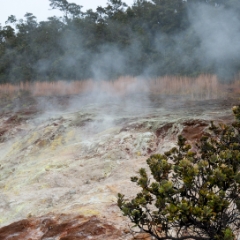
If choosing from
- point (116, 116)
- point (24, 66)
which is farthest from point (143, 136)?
point (24, 66)

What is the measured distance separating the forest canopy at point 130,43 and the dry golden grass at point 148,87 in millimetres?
1280

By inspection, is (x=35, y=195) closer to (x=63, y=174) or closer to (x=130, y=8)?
(x=63, y=174)

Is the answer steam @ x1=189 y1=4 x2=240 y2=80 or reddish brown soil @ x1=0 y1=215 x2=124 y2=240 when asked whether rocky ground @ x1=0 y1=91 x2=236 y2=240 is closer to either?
reddish brown soil @ x1=0 y1=215 x2=124 y2=240

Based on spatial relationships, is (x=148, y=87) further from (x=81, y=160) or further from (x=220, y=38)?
(x=81, y=160)

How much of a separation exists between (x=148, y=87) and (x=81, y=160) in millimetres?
7609

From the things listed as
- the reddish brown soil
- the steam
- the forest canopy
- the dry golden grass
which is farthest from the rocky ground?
the forest canopy

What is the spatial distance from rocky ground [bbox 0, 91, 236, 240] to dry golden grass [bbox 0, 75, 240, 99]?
0.95 meters

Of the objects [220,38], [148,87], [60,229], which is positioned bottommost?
[60,229]

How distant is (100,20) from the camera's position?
69.7 ft

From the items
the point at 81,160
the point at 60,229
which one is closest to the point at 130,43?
the point at 81,160

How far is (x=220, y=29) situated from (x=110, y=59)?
6461mm

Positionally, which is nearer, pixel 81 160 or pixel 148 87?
pixel 81 160

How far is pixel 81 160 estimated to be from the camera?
6059mm

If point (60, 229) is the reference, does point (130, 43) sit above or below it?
above
